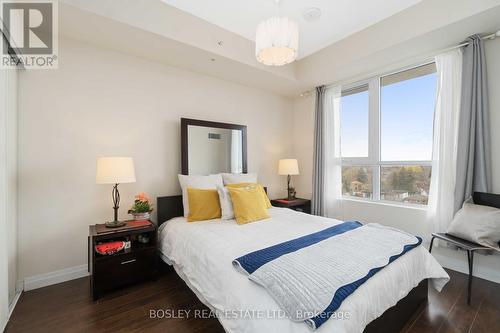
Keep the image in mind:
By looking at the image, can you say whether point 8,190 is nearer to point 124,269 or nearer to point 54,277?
point 54,277

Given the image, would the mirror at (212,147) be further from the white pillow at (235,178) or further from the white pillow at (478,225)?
the white pillow at (478,225)

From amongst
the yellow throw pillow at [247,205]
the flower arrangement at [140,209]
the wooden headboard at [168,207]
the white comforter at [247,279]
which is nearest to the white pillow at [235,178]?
the yellow throw pillow at [247,205]

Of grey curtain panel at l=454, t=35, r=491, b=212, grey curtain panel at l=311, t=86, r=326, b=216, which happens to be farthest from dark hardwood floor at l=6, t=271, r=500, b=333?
grey curtain panel at l=311, t=86, r=326, b=216

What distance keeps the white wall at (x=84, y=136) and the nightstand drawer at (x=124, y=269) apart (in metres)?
0.59

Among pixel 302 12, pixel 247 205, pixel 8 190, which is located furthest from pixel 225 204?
pixel 302 12

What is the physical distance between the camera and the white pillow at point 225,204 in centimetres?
252

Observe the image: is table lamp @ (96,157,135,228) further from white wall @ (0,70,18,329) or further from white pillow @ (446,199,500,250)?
white pillow @ (446,199,500,250)

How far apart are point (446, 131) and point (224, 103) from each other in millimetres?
2859

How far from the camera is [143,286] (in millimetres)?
2240

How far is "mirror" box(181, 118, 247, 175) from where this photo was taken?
2.98 metres

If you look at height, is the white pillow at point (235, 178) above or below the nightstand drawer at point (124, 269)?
above

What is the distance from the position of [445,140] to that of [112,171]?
3.60 m

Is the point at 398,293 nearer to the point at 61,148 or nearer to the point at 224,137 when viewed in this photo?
the point at 224,137

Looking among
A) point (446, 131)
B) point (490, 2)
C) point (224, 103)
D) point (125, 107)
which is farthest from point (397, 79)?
point (125, 107)
